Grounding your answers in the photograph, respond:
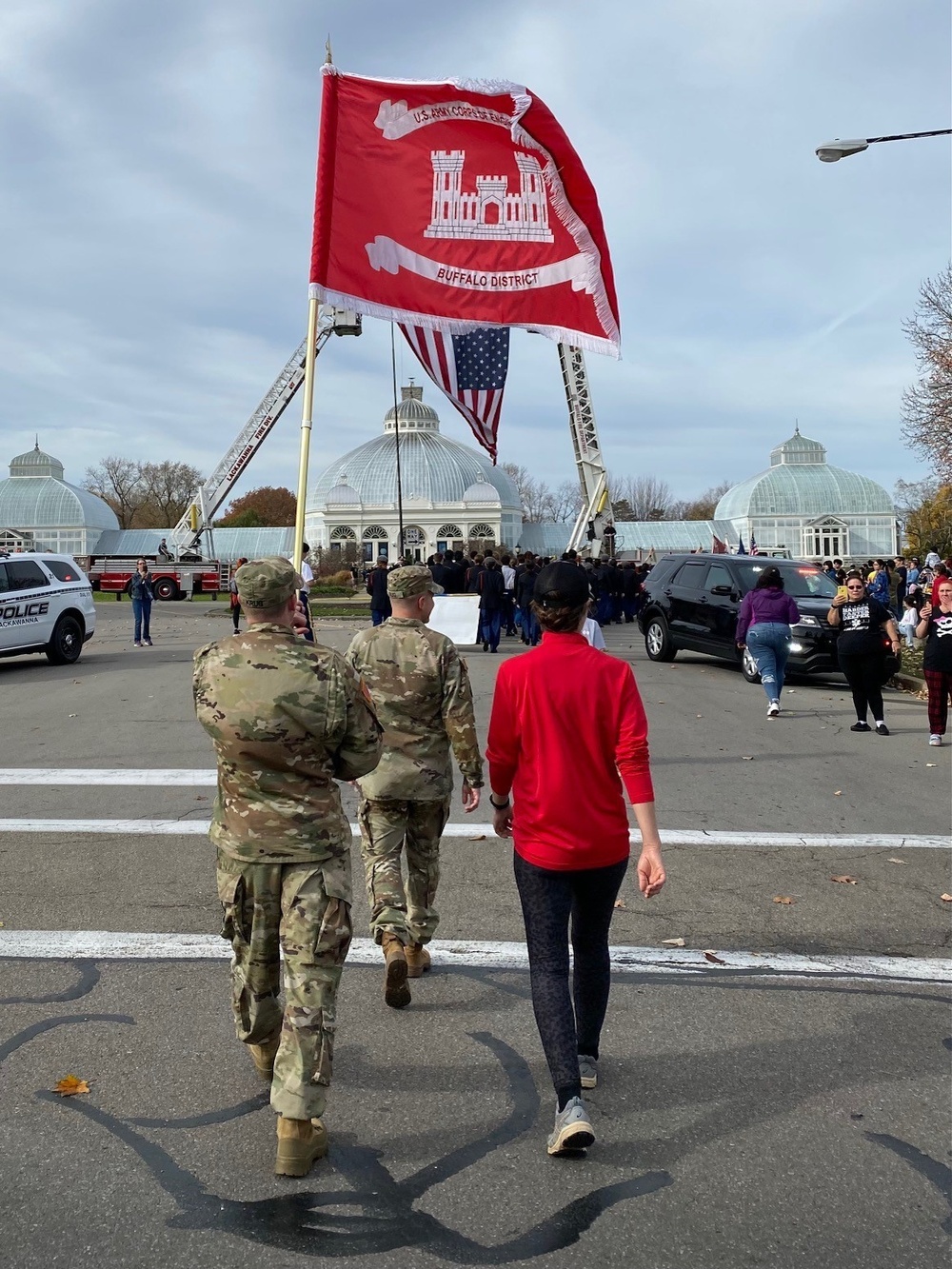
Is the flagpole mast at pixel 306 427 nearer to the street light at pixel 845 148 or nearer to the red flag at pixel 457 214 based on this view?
the red flag at pixel 457 214

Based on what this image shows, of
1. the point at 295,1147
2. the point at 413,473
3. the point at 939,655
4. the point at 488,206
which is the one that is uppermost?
the point at 413,473

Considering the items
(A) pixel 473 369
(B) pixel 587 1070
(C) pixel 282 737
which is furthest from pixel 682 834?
(A) pixel 473 369

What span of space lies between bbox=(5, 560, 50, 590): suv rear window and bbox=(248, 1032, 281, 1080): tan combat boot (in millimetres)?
16726

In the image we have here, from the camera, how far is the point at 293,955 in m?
3.58

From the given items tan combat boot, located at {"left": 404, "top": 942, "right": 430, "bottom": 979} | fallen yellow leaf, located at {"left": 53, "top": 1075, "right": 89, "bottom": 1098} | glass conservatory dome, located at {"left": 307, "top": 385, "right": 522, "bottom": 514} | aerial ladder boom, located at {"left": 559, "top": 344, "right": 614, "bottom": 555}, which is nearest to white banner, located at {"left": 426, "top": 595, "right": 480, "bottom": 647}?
tan combat boot, located at {"left": 404, "top": 942, "right": 430, "bottom": 979}

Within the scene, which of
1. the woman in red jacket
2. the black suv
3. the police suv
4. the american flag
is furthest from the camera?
the police suv

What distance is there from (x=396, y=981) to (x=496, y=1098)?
908 mm

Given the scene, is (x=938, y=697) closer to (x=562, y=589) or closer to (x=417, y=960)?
(x=417, y=960)

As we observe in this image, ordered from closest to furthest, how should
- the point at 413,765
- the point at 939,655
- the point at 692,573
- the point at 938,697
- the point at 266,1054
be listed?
the point at 266,1054, the point at 413,765, the point at 939,655, the point at 938,697, the point at 692,573

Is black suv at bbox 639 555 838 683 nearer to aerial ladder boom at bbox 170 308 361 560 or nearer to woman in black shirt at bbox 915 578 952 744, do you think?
woman in black shirt at bbox 915 578 952 744

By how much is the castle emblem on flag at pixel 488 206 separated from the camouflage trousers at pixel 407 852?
670 centimetres

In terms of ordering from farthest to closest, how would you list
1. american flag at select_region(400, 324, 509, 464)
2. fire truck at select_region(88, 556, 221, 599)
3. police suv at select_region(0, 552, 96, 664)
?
fire truck at select_region(88, 556, 221, 599)
police suv at select_region(0, 552, 96, 664)
american flag at select_region(400, 324, 509, 464)

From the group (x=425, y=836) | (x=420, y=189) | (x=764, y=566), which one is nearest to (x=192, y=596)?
(x=764, y=566)

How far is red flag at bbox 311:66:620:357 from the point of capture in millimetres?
9672
